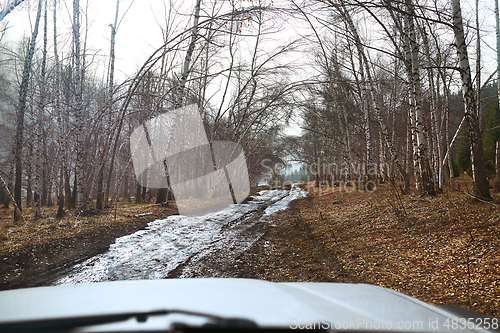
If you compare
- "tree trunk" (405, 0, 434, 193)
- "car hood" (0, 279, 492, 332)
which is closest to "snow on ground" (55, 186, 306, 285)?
"car hood" (0, 279, 492, 332)

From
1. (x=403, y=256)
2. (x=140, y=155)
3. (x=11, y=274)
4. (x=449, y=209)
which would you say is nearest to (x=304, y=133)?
(x=140, y=155)

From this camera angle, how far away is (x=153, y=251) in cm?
609

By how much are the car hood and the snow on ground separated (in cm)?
301

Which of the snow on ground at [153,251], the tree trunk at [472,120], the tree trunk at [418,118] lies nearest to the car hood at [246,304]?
the snow on ground at [153,251]

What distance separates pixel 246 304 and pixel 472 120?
8.35m

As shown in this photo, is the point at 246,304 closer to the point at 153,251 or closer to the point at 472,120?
the point at 153,251

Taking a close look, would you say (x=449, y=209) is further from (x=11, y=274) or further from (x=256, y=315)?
(x=11, y=274)

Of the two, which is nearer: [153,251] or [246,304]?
[246,304]

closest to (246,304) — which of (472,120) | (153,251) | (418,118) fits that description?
(153,251)

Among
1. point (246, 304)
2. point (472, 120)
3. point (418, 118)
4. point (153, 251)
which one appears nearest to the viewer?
point (246, 304)

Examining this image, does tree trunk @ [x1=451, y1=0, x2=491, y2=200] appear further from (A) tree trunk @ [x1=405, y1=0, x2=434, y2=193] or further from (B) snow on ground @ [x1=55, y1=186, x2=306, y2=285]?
(B) snow on ground @ [x1=55, y1=186, x2=306, y2=285]

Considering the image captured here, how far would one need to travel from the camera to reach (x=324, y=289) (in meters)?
2.03

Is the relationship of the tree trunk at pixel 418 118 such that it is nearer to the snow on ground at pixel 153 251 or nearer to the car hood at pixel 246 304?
the snow on ground at pixel 153 251

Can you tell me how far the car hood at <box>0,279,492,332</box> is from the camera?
1.31 m
